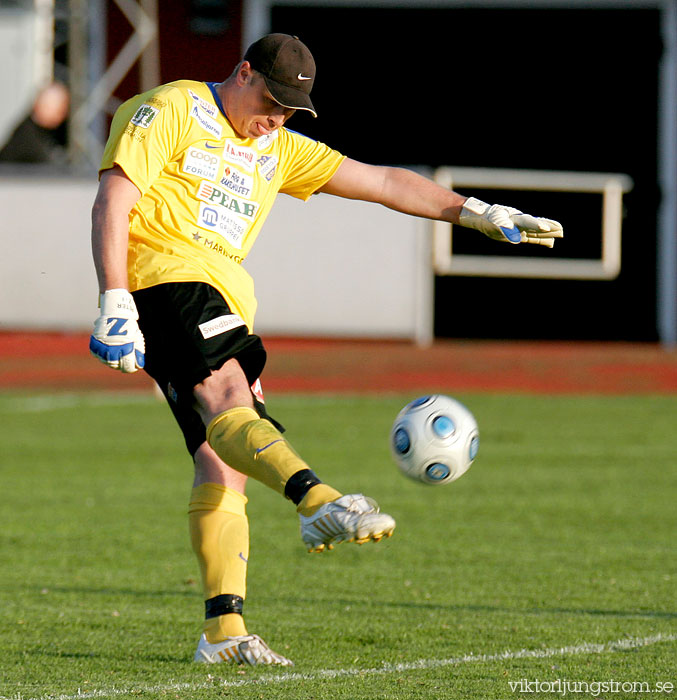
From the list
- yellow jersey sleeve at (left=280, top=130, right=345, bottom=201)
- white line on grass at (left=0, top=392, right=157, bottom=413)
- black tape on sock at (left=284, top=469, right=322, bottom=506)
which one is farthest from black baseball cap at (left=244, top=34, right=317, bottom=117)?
white line on grass at (left=0, top=392, right=157, bottom=413)

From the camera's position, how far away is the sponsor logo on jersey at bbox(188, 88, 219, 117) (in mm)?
4648

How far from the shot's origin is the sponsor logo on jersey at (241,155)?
185 inches

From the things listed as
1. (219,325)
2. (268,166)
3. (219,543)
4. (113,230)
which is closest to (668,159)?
(268,166)

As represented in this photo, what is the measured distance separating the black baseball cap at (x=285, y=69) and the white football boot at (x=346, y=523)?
1.36 metres

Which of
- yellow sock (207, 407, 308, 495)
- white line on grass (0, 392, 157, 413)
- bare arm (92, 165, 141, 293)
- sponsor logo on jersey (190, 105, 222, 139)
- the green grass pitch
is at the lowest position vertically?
white line on grass (0, 392, 157, 413)

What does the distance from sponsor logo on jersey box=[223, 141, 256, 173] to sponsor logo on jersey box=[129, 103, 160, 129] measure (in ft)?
0.99

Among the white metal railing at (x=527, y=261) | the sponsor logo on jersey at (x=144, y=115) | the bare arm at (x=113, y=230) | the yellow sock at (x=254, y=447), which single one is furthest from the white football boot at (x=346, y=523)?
the white metal railing at (x=527, y=261)

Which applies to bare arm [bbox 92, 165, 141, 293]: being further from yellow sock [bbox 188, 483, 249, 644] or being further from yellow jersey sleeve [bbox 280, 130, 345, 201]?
yellow sock [bbox 188, 483, 249, 644]

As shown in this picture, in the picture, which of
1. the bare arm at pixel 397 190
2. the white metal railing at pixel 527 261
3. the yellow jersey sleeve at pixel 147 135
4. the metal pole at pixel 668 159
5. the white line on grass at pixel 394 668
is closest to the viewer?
the white line on grass at pixel 394 668

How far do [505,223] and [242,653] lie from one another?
173cm

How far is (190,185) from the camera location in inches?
183

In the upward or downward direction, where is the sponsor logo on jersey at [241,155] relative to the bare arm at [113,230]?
upward

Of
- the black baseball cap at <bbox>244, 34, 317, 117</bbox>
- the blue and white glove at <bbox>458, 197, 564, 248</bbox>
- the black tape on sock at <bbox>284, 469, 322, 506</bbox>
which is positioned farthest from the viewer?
the blue and white glove at <bbox>458, 197, 564, 248</bbox>

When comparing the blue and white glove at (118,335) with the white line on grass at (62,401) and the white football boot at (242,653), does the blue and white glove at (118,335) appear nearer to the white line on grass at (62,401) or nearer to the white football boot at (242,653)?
the white football boot at (242,653)
